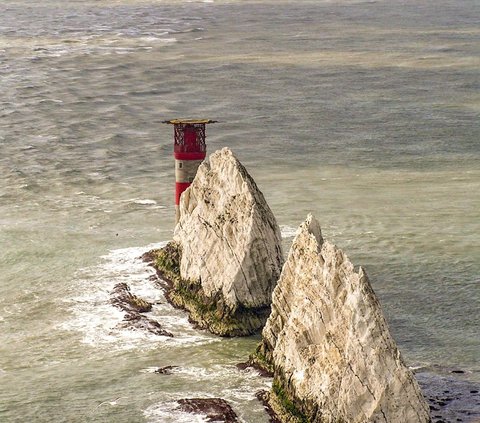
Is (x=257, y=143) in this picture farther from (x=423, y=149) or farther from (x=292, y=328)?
(x=292, y=328)

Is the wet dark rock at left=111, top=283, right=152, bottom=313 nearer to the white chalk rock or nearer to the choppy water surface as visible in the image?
the choppy water surface

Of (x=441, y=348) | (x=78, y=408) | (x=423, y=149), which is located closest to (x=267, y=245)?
(x=441, y=348)

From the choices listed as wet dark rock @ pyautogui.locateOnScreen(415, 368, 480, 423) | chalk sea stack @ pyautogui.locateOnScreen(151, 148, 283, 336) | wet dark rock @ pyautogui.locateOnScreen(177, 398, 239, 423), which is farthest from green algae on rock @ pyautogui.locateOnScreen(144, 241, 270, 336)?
wet dark rock @ pyautogui.locateOnScreen(415, 368, 480, 423)

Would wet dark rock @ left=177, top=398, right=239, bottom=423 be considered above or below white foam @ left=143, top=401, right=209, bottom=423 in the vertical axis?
above

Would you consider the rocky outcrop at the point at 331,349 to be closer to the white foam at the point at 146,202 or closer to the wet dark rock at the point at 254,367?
the wet dark rock at the point at 254,367

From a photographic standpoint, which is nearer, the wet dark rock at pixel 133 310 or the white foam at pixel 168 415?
the white foam at pixel 168 415

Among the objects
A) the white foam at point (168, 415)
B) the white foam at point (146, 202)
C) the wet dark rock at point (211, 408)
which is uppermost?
the wet dark rock at point (211, 408)

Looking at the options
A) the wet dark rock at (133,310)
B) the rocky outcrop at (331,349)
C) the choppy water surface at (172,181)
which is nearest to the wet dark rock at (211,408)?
the choppy water surface at (172,181)
